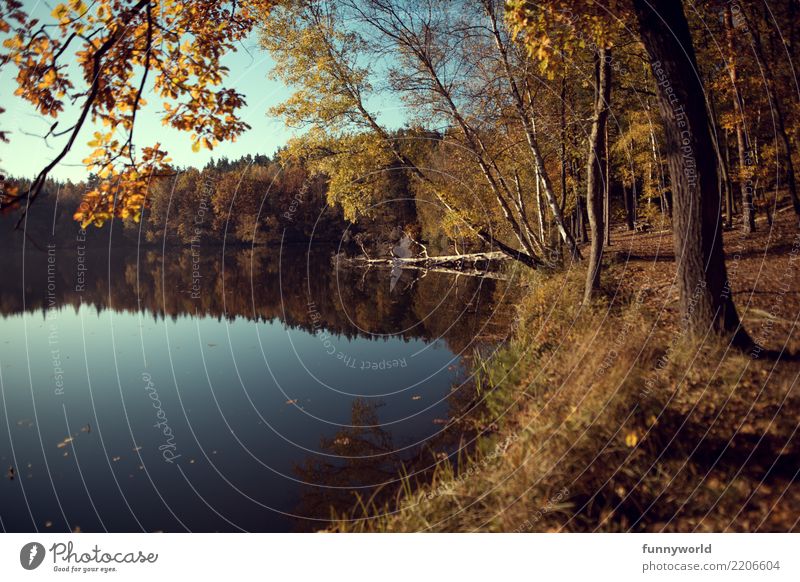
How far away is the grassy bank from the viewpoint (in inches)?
142

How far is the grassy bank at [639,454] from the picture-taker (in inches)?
Answer: 142

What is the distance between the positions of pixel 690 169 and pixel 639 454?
11.4 ft

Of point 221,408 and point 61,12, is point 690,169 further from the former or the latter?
point 221,408

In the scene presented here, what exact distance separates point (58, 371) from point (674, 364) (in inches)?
460

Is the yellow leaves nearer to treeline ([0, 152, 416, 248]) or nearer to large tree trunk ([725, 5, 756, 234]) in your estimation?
large tree trunk ([725, 5, 756, 234])

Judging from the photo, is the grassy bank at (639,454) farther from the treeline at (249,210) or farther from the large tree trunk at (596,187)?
the treeline at (249,210)

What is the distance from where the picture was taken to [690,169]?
5461 mm

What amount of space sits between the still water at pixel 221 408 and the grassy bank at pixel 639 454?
1259mm

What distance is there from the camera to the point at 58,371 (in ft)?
32.7

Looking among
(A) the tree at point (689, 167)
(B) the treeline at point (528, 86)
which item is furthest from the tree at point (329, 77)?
(A) the tree at point (689, 167)
